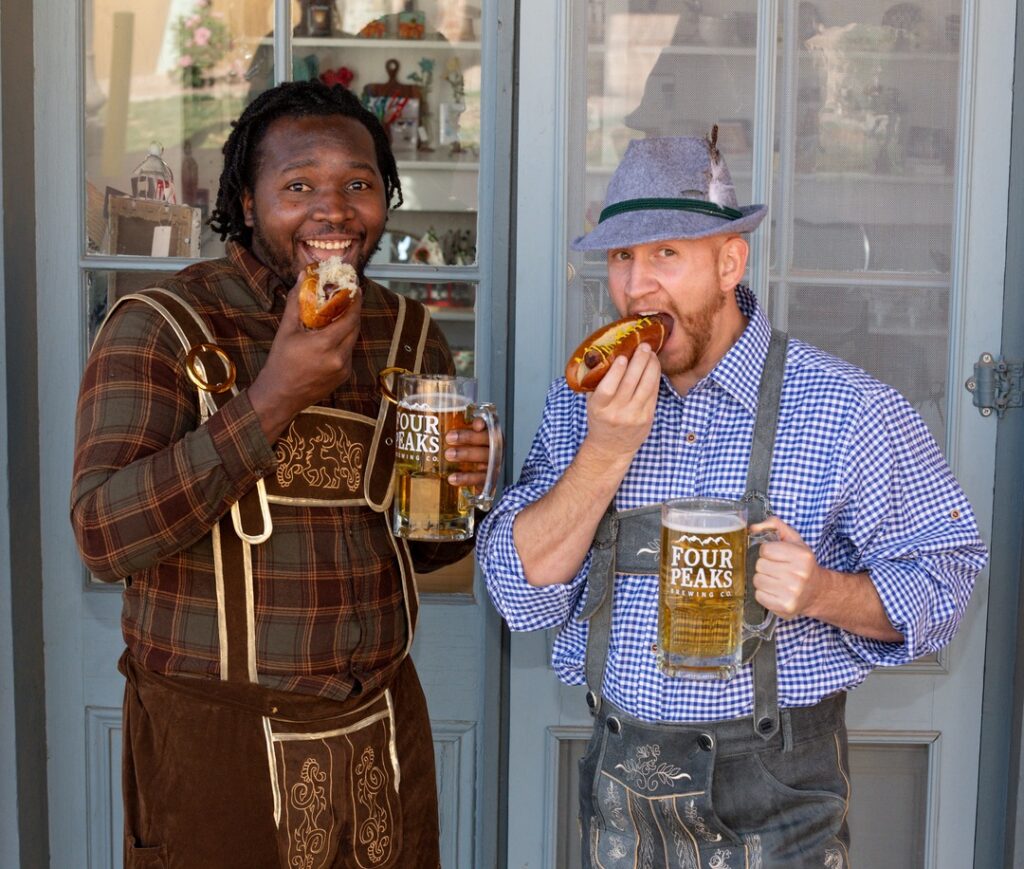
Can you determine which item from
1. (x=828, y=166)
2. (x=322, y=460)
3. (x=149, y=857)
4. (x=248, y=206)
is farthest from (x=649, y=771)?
(x=828, y=166)

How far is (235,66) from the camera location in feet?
9.79

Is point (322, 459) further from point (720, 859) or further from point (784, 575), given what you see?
point (720, 859)

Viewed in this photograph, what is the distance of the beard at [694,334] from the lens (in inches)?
72.0

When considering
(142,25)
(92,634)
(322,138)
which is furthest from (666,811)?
(142,25)

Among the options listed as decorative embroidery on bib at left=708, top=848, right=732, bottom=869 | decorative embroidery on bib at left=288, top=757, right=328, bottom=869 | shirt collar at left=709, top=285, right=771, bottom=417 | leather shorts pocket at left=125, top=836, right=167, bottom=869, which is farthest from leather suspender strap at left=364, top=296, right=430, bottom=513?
decorative embroidery on bib at left=708, top=848, right=732, bottom=869

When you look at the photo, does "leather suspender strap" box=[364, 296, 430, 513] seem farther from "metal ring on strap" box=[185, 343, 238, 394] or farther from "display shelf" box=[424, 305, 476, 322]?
"display shelf" box=[424, 305, 476, 322]

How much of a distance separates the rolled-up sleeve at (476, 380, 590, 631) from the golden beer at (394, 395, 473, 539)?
0.27 feet

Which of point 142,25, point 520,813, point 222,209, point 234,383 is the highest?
point 142,25

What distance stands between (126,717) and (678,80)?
5.89 feet

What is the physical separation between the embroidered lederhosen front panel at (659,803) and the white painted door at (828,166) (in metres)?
0.91

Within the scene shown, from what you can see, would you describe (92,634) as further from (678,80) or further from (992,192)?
(992,192)

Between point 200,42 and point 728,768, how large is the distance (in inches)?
86.9

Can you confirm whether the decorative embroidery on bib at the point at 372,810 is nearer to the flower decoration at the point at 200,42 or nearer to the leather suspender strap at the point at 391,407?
the leather suspender strap at the point at 391,407

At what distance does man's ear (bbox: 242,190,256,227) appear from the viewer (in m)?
2.09
